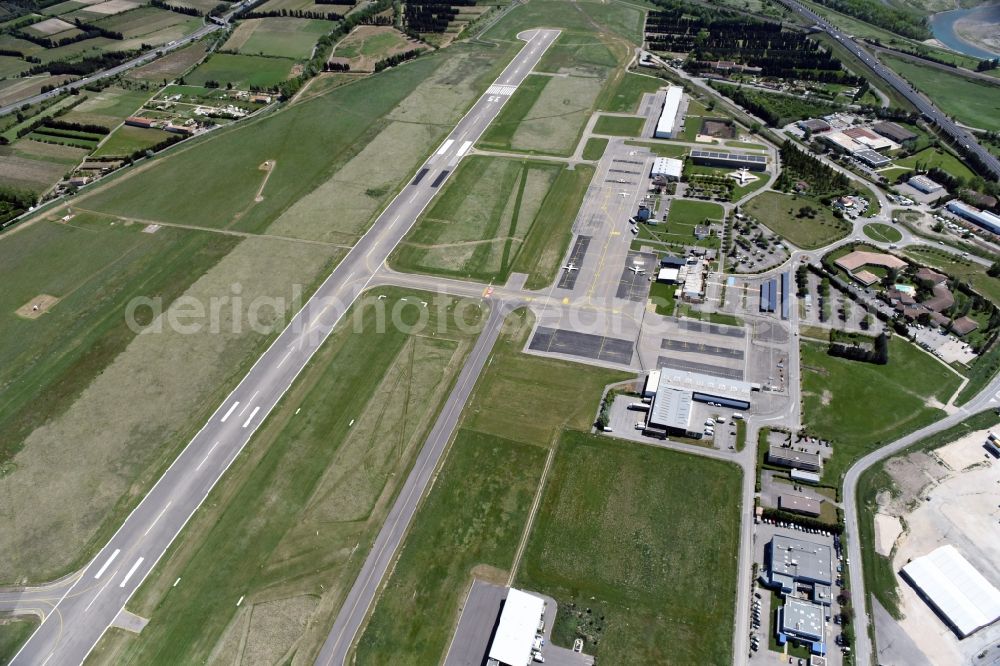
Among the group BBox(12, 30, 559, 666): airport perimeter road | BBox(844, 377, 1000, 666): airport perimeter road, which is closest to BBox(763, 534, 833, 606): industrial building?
BBox(844, 377, 1000, 666): airport perimeter road

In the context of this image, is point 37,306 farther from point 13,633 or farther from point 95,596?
point 95,596

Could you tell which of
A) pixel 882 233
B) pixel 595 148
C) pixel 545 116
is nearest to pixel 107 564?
pixel 595 148

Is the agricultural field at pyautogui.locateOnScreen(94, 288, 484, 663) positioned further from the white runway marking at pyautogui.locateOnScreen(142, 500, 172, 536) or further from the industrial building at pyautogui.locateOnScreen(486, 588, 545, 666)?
the industrial building at pyautogui.locateOnScreen(486, 588, 545, 666)

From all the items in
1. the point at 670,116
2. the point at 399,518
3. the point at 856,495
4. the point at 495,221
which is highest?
the point at 670,116

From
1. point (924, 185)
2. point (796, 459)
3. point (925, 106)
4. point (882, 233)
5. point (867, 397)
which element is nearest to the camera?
point (796, 459)

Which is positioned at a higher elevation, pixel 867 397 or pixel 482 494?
pixel 867 397

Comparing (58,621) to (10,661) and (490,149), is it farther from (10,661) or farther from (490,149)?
(490,149)

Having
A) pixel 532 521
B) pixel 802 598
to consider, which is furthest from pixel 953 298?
pixel 532 521

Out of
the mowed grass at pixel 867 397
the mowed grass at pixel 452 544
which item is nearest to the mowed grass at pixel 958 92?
the mowed grass at pixel 867 397
